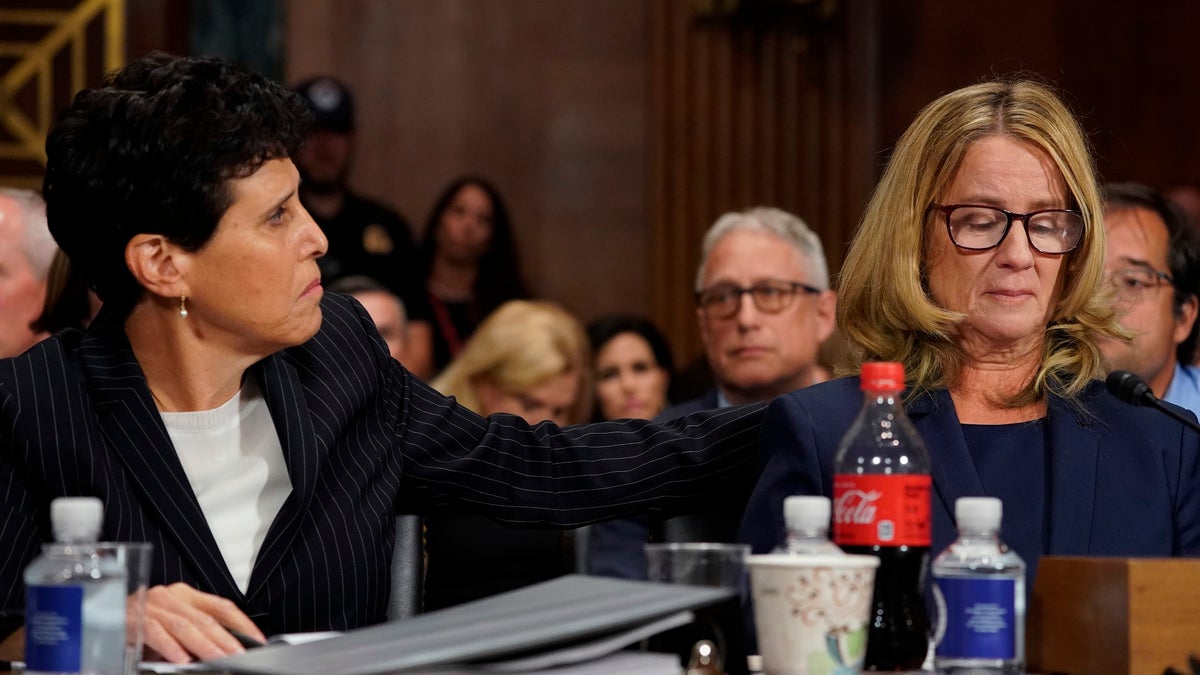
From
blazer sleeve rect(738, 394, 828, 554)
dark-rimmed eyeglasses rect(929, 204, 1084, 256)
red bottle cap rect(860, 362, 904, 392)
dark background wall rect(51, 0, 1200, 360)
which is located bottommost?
blazer sleeve rect(738, 394, 828, 554)

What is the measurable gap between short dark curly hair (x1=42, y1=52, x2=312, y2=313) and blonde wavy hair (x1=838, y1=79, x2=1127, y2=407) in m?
0.88

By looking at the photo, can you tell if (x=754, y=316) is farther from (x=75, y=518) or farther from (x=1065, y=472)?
(x=75, y=518)

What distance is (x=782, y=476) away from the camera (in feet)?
7.25

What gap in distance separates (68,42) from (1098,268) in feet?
16.3

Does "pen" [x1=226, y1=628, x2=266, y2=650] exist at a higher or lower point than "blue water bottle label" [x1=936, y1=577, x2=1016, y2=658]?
lower

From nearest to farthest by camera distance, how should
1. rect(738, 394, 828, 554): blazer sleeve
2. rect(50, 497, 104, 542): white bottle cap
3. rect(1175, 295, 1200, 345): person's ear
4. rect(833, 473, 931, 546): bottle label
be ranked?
rect(50, 497, 104, 542): white bottle cap < rect(833, 473, 931, 546): bottle label < rect(738, 394, 828, 554): blazer sleeve < rect(1175, 295, 1200, 345): person's ear

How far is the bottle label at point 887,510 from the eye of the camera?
1.76 meters

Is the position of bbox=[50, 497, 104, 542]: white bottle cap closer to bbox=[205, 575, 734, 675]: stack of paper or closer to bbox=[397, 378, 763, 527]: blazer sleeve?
bbox=[205, 575, 734, 675]: stack of paper

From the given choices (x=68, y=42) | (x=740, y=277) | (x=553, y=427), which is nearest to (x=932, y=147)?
(x=553, y=427)

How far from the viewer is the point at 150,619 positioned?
1.85 metres

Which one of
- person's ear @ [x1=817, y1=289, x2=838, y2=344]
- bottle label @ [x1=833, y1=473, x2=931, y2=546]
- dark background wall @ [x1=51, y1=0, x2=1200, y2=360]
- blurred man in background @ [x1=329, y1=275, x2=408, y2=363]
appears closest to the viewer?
bottle label @ [x1=833, y1=473, x2=931, y2=546]

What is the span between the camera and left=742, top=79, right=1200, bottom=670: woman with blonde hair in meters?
2.21

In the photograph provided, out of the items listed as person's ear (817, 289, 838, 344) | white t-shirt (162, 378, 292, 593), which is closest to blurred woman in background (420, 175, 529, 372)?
person's ear (817, 289, 838, 344)

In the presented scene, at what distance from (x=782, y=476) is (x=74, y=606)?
98 centimetres
